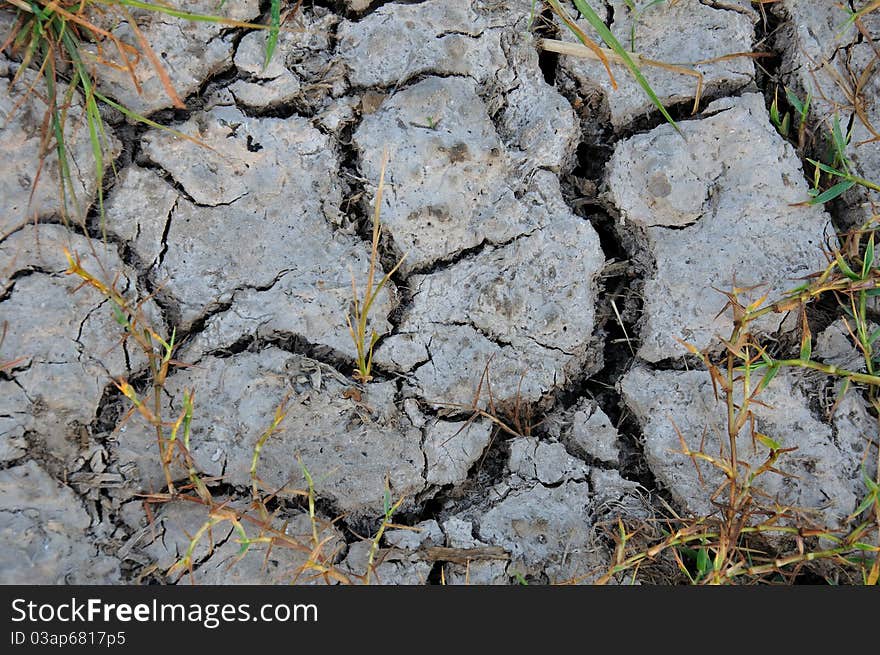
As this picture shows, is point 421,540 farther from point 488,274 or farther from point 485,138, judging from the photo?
point 485,138

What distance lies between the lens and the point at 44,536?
1639 millimetres

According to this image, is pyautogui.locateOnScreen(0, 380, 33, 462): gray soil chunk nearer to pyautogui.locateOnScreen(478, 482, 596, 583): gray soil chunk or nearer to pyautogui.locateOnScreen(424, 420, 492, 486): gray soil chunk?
pyautogui.locateOnScreen(424, 420, 492, 486): gray soil chunk

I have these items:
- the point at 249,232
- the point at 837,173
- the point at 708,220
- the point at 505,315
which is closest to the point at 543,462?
the point at 505,315

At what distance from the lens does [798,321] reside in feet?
6.13

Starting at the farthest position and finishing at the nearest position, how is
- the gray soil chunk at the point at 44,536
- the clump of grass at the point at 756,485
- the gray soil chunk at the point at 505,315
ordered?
1. the gray soil chunk at the point at 505,315
2. the clump of grass at the point at 756,485
3. the gray soil chunk at the point at 44,536

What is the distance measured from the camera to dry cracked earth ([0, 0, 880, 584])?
1.70m

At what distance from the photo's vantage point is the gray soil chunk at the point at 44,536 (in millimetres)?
1619

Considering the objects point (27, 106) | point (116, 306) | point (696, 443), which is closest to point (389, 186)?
point (116, 306)

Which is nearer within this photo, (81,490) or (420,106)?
(81,490)

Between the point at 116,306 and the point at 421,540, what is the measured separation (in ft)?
2.78

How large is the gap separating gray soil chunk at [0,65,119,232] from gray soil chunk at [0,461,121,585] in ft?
1.73

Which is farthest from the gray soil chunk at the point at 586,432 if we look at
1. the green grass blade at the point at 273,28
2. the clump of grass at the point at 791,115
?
the green grass blade at the point at 273,28

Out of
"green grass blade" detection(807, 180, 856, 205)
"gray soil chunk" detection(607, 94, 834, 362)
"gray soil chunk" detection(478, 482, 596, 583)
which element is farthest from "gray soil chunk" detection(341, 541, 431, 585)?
"green grass blade" detection(807, 180, 856, 205)

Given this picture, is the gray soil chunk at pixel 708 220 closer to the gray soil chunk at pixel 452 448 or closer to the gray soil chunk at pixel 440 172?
the gray soil chunk at pixel 440 172
